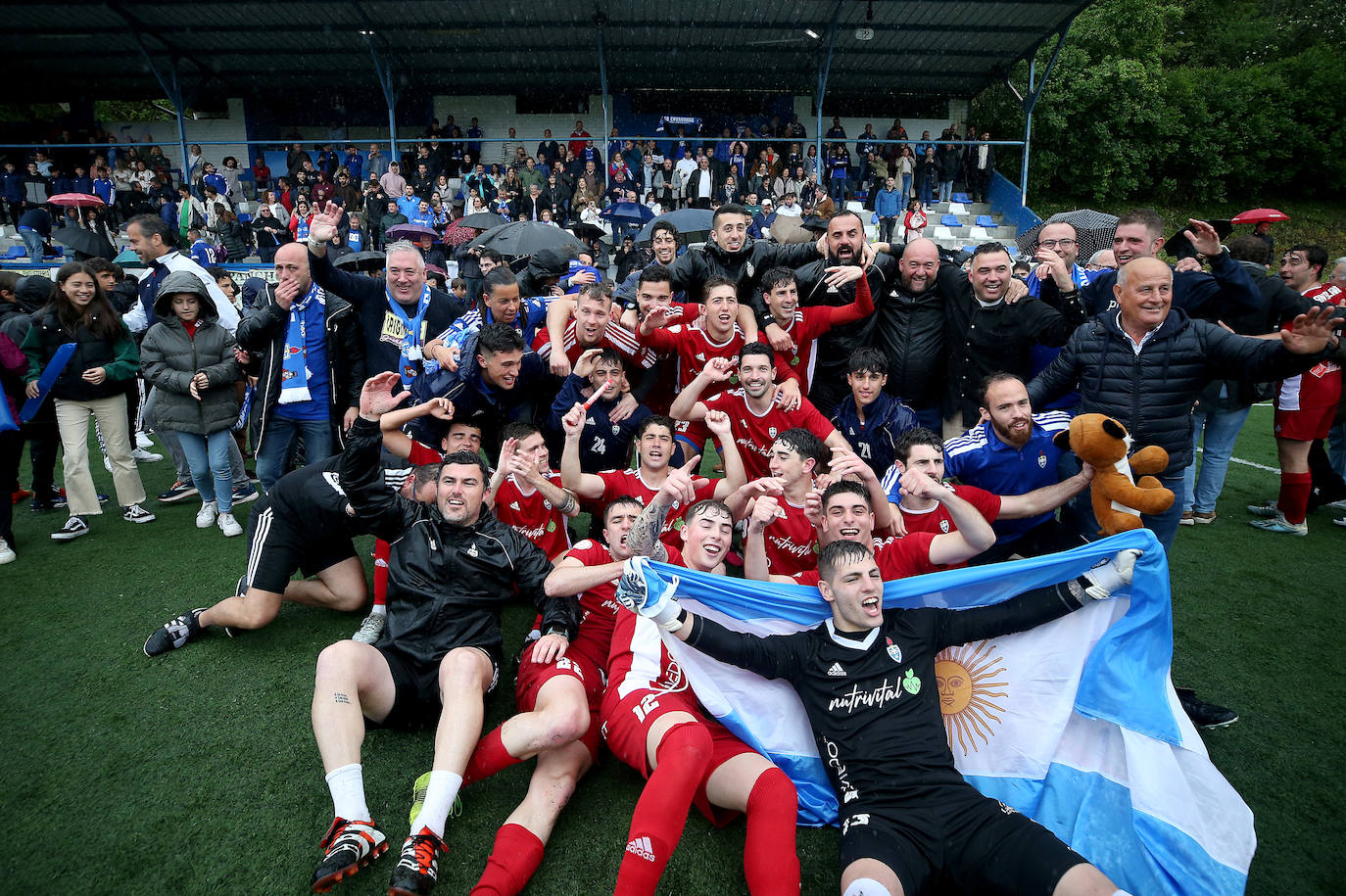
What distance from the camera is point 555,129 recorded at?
75.4 ft

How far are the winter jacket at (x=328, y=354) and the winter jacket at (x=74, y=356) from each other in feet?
4.84

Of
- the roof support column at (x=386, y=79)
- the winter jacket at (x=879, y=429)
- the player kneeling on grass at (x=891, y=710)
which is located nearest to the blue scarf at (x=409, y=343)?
the winter jacket at (x=879, y=429)

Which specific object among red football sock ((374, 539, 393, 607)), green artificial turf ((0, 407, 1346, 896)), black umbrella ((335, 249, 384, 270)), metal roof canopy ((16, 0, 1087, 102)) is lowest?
green artificial turf ((0, 407, 1346, 896))

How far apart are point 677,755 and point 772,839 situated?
1.50 ft

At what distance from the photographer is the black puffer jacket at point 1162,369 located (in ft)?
13.2

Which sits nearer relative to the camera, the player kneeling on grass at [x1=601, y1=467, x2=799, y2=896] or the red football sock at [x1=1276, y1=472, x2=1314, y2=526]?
the player kneeling on grass at [x1=601, y1=467, x2=799, y2=896]

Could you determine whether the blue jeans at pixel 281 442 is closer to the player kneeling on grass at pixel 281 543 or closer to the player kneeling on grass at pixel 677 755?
the player kneeling on grass at pixel 281 543

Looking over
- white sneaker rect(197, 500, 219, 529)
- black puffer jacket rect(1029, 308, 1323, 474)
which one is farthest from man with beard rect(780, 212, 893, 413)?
white sneaker rect(197, 500, 219, 529)

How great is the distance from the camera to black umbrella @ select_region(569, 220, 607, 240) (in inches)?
575

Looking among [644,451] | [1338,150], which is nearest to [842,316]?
[644,451]

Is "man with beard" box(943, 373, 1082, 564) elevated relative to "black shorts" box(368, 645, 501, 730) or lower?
elevated

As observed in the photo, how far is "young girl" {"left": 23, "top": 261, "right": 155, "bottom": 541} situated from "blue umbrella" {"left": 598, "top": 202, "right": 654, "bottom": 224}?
32.7ft

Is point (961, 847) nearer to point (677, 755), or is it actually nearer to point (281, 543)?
point (677, 755)

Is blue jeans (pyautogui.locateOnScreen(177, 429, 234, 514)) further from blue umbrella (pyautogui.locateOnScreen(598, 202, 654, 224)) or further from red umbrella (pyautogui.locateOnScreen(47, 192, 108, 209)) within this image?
red umbrella (pyautogui.locateOnScreen(47, 192, 108, 209))
